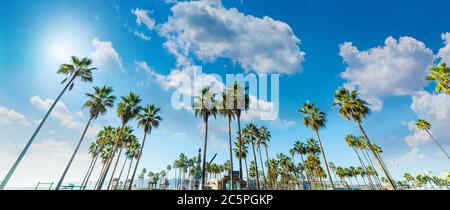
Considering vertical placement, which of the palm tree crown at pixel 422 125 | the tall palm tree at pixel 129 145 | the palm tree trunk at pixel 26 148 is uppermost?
the palm tree crown at pixel 422 125

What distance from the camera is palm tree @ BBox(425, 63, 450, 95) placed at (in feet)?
88.4

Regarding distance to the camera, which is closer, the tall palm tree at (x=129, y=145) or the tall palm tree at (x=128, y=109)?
the tall palm tree at (x=128, y=109)

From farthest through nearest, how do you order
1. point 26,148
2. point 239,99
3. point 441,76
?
point 239,99, point 441,76, point 26,148

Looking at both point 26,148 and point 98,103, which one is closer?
point 26,148

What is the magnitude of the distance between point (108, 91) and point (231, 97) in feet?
76.4

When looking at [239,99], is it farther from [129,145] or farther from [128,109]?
[129,145]

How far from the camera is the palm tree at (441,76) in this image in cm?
2695

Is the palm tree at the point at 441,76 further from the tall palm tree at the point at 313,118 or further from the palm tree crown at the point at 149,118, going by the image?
the palm tree crown at the point at 149,118

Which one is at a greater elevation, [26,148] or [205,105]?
[205,105]

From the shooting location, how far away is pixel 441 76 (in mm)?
27688

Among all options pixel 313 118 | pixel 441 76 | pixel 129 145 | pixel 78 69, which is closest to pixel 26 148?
pixel 78 69

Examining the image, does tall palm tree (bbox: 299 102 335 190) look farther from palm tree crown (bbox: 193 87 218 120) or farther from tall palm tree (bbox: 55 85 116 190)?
tall palm tree (bbox: 55 85 116 190)

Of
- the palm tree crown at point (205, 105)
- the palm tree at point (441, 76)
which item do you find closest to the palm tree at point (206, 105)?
the palm tree crown at point (205, 105)
